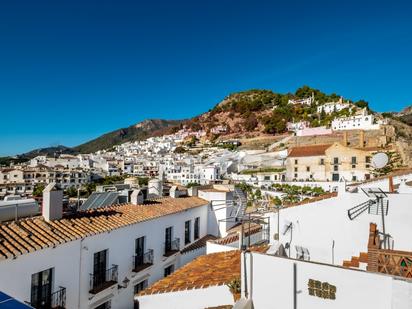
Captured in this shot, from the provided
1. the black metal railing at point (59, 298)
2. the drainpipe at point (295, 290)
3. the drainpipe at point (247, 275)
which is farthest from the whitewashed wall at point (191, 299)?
the black metal railing at point (59, 298)

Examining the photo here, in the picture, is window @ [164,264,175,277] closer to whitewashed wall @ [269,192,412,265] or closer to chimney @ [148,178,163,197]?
chimney @ [148,178,163,197]

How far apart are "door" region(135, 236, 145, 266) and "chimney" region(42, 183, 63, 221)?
11.9 feet

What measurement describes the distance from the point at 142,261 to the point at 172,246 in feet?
7.90

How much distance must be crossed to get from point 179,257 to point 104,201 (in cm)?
455

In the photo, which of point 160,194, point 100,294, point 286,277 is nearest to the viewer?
point 286,277

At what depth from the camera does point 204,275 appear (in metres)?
9.23

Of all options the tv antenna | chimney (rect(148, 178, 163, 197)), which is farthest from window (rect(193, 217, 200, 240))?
the tv antenna

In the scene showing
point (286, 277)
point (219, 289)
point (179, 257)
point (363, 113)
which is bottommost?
point (179, 257)

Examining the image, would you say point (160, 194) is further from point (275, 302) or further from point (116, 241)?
point (275, 302)

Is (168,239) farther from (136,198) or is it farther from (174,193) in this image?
(174,193)

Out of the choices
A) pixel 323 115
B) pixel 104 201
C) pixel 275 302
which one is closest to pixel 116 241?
pixel 104 201

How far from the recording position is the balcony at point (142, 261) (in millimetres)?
12633

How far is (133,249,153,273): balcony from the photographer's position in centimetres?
1263

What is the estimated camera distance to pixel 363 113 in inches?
3108
